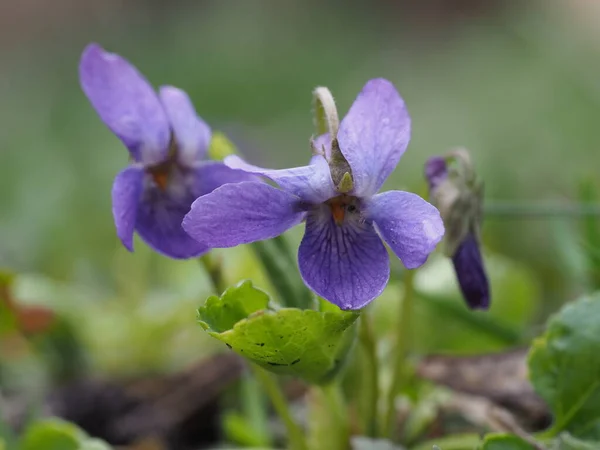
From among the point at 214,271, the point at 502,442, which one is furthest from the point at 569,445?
the point at 214,271

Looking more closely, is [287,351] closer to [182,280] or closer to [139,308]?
[139,308]

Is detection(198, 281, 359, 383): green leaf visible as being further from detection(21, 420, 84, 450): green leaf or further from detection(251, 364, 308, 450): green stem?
detection(21, 420, 84, 450): green leaf

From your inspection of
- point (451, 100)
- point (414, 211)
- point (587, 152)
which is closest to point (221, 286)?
point (414, 211)

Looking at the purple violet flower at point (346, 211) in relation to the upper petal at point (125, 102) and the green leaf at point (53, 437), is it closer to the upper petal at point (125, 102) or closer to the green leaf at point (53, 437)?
the upper petal at point (125, 102)

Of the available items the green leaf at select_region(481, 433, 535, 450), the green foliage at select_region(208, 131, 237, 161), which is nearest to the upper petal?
the green foliage at select_region(208, 131, 237, 161)

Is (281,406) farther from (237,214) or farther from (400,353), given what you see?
(237,214)

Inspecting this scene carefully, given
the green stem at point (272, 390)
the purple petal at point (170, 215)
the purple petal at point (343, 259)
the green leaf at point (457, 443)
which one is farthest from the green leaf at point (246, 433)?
the purple petal at point (343, 259)
